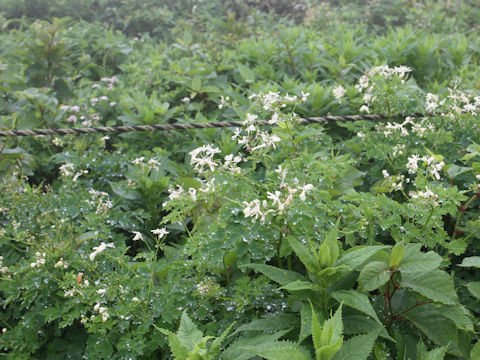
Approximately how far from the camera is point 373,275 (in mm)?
1497

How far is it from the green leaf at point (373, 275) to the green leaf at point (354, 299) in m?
0.05

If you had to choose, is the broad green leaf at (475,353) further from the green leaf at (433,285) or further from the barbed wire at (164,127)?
the barbed wire at (164,127)

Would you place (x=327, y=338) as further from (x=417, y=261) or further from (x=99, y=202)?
(x=99, y=202)

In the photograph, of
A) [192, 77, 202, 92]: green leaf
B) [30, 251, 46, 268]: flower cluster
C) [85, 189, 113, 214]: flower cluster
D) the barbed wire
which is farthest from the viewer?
[192, 77, 202, 92]: green leaf

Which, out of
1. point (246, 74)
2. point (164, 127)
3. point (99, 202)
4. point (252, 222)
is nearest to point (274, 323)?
point (252, 222)

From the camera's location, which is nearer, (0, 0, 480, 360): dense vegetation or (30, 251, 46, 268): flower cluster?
(0, 0, 480, 360): dense vegetation

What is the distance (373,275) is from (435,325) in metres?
0.33

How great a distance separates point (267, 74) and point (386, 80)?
155 centimetres

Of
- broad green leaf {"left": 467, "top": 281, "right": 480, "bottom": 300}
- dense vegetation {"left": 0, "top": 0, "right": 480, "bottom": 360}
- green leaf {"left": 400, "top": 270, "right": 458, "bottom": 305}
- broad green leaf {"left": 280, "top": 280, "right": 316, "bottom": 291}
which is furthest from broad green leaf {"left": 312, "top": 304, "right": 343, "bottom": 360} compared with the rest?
broad green leaf {"left": 467, "top": 281, "right": 480, "bottom": 300}

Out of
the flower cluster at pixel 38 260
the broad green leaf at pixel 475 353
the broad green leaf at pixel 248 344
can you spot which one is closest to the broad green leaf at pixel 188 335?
the broad green leaf at pixel 248 344

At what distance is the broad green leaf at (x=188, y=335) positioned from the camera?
146 centimetres

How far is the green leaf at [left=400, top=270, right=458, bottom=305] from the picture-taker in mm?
1478

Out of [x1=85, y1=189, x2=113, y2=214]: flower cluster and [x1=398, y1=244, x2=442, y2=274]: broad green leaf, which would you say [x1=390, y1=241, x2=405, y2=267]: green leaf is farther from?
[x1=85, y1=189, x2=113, y2=214]: flower cluster

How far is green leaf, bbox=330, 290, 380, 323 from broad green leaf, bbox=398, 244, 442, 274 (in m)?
0.18
